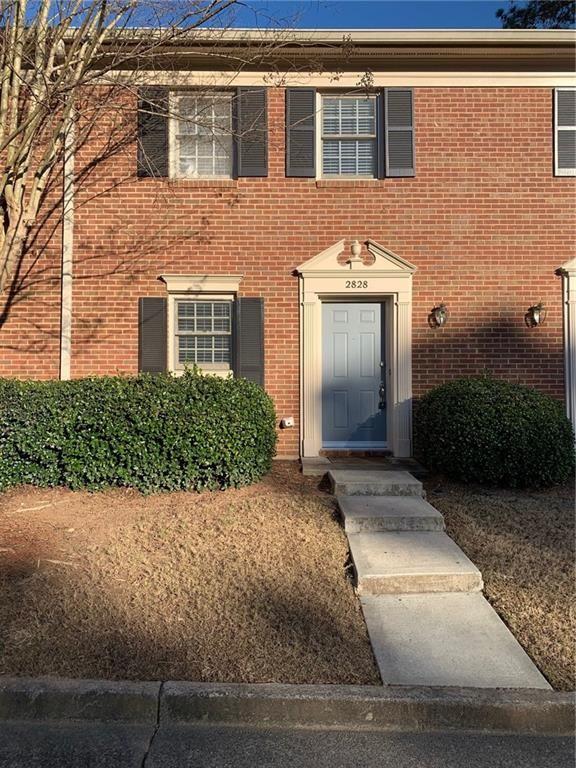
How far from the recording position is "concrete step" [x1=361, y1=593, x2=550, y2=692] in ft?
9.22

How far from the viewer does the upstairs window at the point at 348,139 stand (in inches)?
287

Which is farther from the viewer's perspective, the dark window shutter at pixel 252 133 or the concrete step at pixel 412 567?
the dark window shutter at pixel 252 133

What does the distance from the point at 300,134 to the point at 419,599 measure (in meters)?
6.09

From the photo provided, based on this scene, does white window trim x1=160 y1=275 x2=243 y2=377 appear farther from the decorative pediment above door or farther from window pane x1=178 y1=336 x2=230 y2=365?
the decorative pediment above door

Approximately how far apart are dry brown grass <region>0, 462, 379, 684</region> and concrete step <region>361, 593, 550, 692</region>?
5.6 inches

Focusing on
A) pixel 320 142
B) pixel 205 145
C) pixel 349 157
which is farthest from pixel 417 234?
pixel 205 145

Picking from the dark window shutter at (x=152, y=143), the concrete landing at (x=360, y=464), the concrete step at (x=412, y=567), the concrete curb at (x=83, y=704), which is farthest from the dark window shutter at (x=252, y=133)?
the concrete curb at (x=83, y=704)

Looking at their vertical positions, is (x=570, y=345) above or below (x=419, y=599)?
above

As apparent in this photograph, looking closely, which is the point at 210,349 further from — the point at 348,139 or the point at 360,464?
the point at 348,139

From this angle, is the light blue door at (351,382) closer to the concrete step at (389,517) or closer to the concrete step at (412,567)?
the concrete step at (389,517)

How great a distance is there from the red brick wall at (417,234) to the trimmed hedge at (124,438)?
1662 mm

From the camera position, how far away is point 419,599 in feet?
12.1

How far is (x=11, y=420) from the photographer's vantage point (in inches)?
213

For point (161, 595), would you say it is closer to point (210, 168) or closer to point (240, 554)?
point (240, 554)
